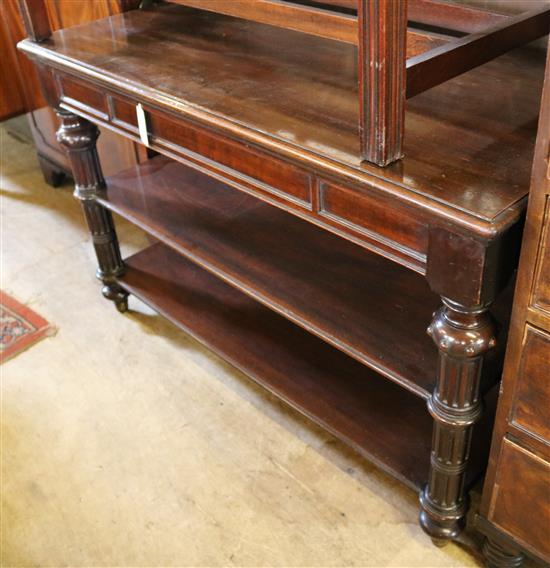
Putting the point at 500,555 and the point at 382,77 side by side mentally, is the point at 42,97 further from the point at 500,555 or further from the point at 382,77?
the point at 500,555

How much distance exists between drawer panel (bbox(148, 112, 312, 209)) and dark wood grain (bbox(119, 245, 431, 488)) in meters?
0.52

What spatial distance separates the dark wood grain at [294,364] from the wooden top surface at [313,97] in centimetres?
63

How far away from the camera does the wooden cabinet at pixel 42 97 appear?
2111mm

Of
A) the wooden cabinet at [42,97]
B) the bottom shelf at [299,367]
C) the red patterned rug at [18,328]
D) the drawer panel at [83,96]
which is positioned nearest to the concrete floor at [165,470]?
the red patterned rug at [18,328]

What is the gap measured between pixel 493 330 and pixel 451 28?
0.61m

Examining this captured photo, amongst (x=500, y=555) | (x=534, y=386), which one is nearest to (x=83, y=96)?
(x=534, y=386)

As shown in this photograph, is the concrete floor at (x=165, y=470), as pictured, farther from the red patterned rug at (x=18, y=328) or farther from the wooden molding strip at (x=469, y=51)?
the wooden molding strip at (x=469, y=51)

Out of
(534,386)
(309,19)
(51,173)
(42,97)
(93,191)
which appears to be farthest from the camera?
(51,173)

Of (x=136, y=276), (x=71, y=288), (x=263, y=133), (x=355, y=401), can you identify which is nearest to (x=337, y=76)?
(x=263, y=133)

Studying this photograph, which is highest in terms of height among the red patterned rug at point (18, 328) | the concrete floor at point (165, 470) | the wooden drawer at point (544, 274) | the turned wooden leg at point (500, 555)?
the wooden drawer at point (544, 274)

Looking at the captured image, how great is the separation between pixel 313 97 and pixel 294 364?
639 mm

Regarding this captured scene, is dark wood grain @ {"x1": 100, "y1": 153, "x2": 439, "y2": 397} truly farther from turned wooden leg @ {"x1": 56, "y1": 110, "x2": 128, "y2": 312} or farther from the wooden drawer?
the wooden drawer

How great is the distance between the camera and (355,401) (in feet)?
5.07

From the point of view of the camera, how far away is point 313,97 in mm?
1289
